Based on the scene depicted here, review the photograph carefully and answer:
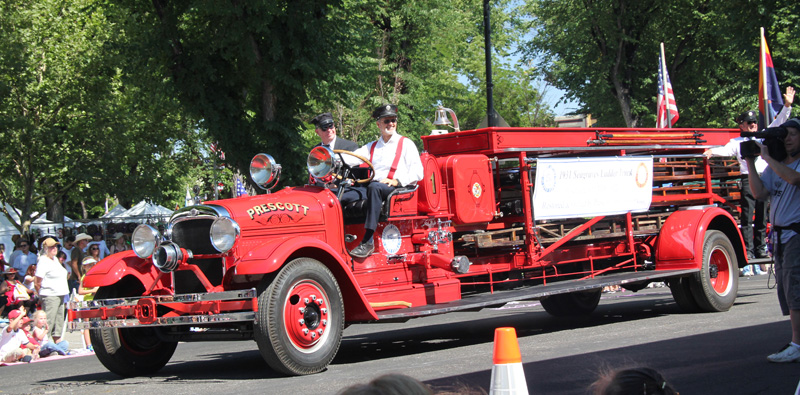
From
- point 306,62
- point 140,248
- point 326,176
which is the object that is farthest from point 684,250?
point 306,62

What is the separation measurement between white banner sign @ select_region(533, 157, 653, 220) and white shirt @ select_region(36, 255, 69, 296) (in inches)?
328

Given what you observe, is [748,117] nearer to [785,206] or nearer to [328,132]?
[785,206]

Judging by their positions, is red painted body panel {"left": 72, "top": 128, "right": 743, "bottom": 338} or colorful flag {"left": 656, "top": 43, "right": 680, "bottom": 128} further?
colorful flag {"left": 656, "top": 43, "right": 680, "bottom": 128}

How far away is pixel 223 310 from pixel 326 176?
1.83 metres

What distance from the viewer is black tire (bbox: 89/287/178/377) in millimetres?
7824

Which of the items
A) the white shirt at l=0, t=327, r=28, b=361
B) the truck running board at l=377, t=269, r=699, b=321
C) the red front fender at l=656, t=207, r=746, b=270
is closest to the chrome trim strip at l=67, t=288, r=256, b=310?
the truck running board at l=377, t=269, r=699, b=321

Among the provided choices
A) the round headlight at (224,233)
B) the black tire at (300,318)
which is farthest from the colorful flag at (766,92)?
the round headlight at (224,233)

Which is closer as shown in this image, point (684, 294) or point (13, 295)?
point (684, 294)

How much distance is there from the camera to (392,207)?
8570 millimetres

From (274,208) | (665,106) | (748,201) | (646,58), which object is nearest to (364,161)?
(274,208)

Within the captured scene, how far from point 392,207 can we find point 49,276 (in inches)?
305

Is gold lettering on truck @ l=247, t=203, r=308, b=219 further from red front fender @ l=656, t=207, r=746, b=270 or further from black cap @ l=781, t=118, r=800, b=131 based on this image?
red front fender @ l=656, t=207, r=746, b=270

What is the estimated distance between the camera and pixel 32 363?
10.9m

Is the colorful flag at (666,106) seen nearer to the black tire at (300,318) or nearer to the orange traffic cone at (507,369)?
the black tire at (300,318)
